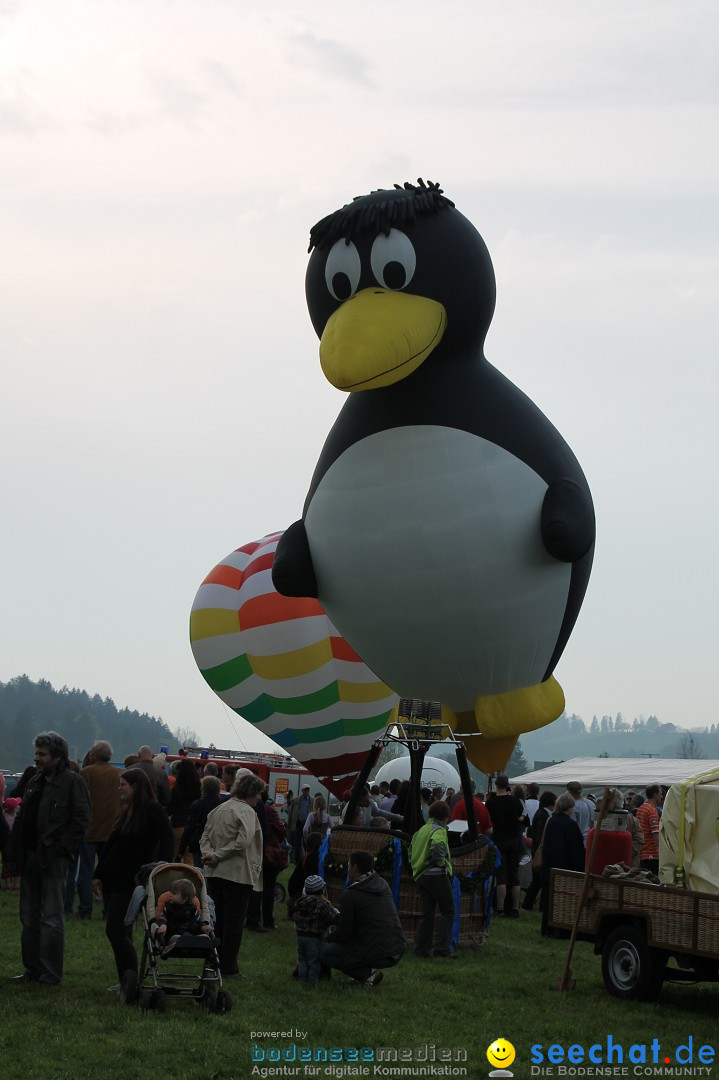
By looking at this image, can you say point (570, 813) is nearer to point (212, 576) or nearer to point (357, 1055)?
point (357, 1055)

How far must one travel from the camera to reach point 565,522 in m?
8.41

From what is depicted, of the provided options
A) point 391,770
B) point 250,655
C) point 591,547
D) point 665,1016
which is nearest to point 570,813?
point 591,547

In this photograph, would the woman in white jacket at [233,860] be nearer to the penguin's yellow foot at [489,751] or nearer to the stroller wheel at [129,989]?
the stroller wheel at [129,989]

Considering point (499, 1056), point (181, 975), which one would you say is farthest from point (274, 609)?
point (499, 1056)

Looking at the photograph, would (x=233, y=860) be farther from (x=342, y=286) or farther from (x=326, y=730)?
(x=326, y=730)

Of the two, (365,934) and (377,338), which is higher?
(377,338)

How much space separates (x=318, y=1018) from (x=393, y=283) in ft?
14.9

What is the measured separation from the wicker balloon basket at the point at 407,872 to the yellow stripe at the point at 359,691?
668cm

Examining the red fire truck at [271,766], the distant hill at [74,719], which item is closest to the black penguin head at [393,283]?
the red fire truck at [271,766]

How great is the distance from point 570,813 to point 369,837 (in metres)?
2.35

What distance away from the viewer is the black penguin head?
8.29 metres

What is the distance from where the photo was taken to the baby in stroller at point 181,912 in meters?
6.28

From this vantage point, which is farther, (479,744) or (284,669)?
(284,669)

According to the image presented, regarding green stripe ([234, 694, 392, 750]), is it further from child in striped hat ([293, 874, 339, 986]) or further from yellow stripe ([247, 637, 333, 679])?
child in striped hat ([293, 874, 339, 986])
